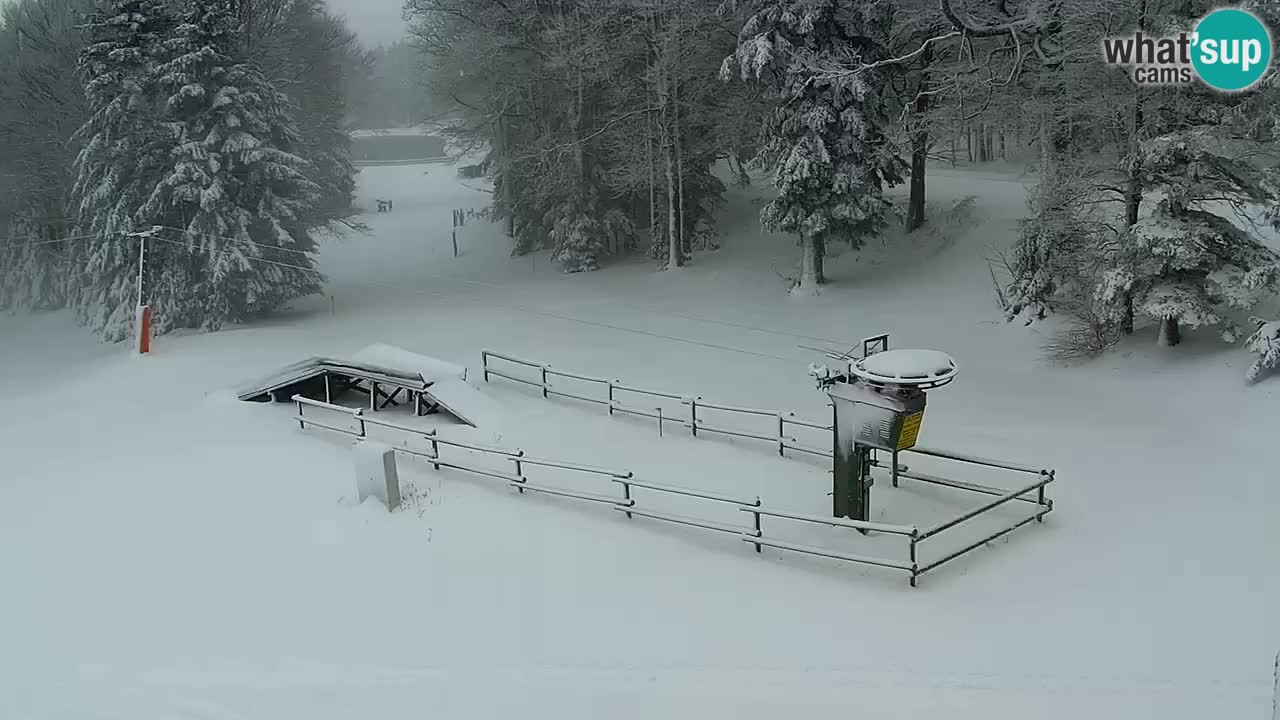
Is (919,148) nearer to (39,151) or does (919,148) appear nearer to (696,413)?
(696,413)

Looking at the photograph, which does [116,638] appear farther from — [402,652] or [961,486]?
[961,486]

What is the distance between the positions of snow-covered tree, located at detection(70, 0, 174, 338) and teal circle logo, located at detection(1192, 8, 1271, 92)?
26.6 metres

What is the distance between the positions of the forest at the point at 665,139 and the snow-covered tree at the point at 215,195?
9cm

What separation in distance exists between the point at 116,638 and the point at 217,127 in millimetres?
22309

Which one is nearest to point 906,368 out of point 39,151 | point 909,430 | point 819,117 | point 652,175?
point 909,430

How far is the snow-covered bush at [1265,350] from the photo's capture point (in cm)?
1758

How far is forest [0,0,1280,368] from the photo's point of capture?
20.0m

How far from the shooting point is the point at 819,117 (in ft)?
94.9

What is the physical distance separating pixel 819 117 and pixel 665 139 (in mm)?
7343

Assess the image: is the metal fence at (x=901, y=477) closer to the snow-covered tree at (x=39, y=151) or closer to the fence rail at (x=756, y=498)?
the fence rail at (x=756, y=498)

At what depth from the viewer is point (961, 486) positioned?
14562 mm

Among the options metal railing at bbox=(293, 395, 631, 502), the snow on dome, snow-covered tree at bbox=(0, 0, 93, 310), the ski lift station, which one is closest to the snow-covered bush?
the ski lift station

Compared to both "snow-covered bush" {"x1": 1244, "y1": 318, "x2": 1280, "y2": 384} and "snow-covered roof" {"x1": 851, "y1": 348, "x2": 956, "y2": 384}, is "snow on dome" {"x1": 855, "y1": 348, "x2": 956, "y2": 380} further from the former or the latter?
"snow-covered bush" {"x1": 1244, "y1": 318, "x2": 1280, "y2": 384}

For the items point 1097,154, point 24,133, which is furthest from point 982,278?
point 24,133
